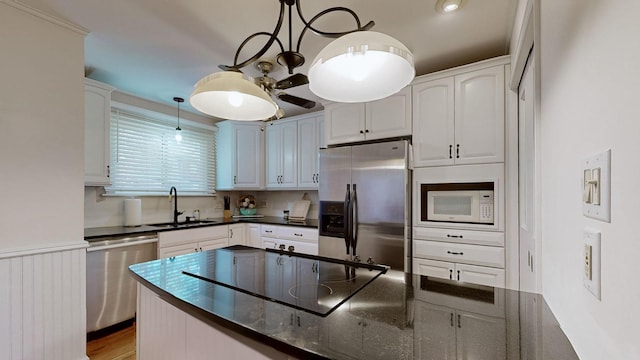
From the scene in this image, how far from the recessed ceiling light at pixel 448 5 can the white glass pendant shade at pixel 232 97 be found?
1.24 m

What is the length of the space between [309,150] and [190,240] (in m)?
1.82

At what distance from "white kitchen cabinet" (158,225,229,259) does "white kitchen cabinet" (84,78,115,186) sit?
80 cm

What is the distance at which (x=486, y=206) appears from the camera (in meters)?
Answer: 2.17

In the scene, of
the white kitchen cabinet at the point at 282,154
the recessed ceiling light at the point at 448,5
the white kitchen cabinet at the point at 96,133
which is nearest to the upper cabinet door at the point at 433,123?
the recessed ceiling light at the point at 448,5

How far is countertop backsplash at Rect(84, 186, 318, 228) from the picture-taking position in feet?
9.40

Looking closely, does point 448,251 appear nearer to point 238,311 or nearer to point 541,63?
point 541,63

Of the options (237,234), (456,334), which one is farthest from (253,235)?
(456,334)

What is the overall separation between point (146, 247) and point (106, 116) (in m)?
1.35

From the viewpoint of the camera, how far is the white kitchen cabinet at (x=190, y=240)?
284 cm

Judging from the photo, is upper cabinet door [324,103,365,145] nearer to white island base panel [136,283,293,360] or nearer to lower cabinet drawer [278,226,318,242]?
lower cabinet drawer [278,226,318,242]

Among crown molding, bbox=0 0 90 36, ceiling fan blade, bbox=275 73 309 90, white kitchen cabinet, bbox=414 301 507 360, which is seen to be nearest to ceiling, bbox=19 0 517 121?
crown molding, bbox=0 0 90 36

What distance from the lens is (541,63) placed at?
3.29ft

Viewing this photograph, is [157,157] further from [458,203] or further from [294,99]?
[458,203]

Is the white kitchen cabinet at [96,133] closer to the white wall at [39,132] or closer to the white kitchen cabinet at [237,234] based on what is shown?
the white wall at [39,132]
